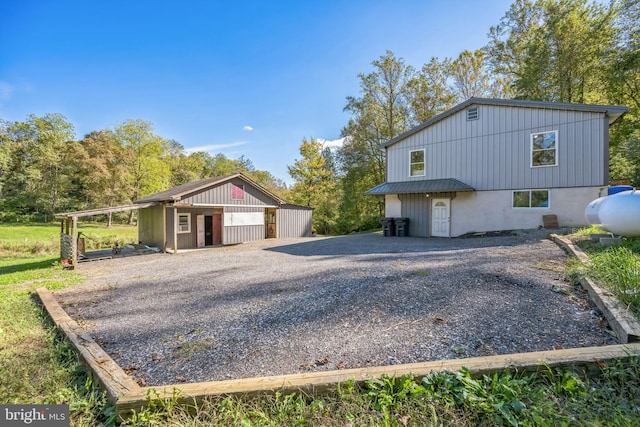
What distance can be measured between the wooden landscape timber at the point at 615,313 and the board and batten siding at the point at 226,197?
564 inches

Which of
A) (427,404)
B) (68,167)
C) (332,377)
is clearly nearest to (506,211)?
(427,404)

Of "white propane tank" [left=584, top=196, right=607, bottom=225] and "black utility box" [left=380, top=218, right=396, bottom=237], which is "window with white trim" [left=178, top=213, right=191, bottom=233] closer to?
"black utility box" [left=380, top=218, right=396, bottom=237]

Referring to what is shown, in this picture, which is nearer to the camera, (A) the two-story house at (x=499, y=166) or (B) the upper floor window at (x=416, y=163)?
(A) the two-story house at (x=499, y=166)

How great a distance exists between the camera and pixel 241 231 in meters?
16.1

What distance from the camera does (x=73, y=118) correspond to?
34.8 m

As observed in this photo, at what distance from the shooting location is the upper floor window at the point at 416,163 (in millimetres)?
14078

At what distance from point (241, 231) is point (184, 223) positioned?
298cm

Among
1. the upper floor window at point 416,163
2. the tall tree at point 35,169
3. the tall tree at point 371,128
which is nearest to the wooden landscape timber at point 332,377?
the upper floor window at point 416,163

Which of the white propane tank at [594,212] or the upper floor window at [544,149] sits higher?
the upper floor window at [544,149]

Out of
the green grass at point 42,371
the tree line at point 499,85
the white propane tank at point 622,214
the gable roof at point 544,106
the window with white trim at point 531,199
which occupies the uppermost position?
the tree line at point 499,85

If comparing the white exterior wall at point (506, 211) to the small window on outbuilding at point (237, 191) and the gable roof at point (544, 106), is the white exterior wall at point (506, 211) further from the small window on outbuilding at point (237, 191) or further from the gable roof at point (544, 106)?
the small window on outbuilding at point (237, 191)

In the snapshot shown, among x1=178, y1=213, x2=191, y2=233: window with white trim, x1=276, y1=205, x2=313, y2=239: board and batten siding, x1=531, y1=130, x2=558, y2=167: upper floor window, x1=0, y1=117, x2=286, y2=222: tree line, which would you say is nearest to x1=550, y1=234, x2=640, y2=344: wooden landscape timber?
x1=531, y1=130, x2=558, y2=167: upper floor window

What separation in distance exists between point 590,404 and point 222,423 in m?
2.49

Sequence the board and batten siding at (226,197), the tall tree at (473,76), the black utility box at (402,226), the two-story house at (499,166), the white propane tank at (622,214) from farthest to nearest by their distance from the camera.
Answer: the tall tree at (473,76) → the board and batten siding at (226,197) → the black utility box at (402,226) → the two-story house at (499,166) → the white propane tank at (622,214)
